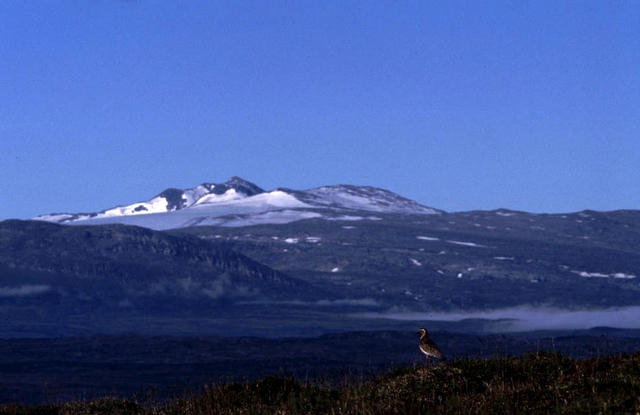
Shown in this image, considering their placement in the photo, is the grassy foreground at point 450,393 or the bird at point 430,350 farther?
the bird at point 430,350

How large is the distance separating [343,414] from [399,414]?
1093 millimetres

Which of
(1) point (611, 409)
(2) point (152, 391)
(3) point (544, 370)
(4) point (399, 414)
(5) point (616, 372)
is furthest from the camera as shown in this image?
(2) point (152, 391)

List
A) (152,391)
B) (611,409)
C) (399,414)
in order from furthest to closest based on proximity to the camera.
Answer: (152,391)
(399,414)
(611,409)

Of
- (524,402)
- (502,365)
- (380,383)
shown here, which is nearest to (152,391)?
(380,383)

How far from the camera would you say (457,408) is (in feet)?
78.4

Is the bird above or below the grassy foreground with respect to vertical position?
above

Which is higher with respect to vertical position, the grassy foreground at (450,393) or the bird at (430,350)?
the bird at (430,350)

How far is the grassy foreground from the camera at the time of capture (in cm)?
2373

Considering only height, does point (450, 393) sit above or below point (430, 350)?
below

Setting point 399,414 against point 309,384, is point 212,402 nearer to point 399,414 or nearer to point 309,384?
point 309,384

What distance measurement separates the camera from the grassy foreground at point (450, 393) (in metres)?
23.7

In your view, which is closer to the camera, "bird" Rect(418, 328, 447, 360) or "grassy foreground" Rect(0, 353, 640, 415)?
"grassy foreground" Rect(0, 353, 640, 415)

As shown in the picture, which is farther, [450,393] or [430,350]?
[430,350]

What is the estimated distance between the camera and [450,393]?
27.2 metres
